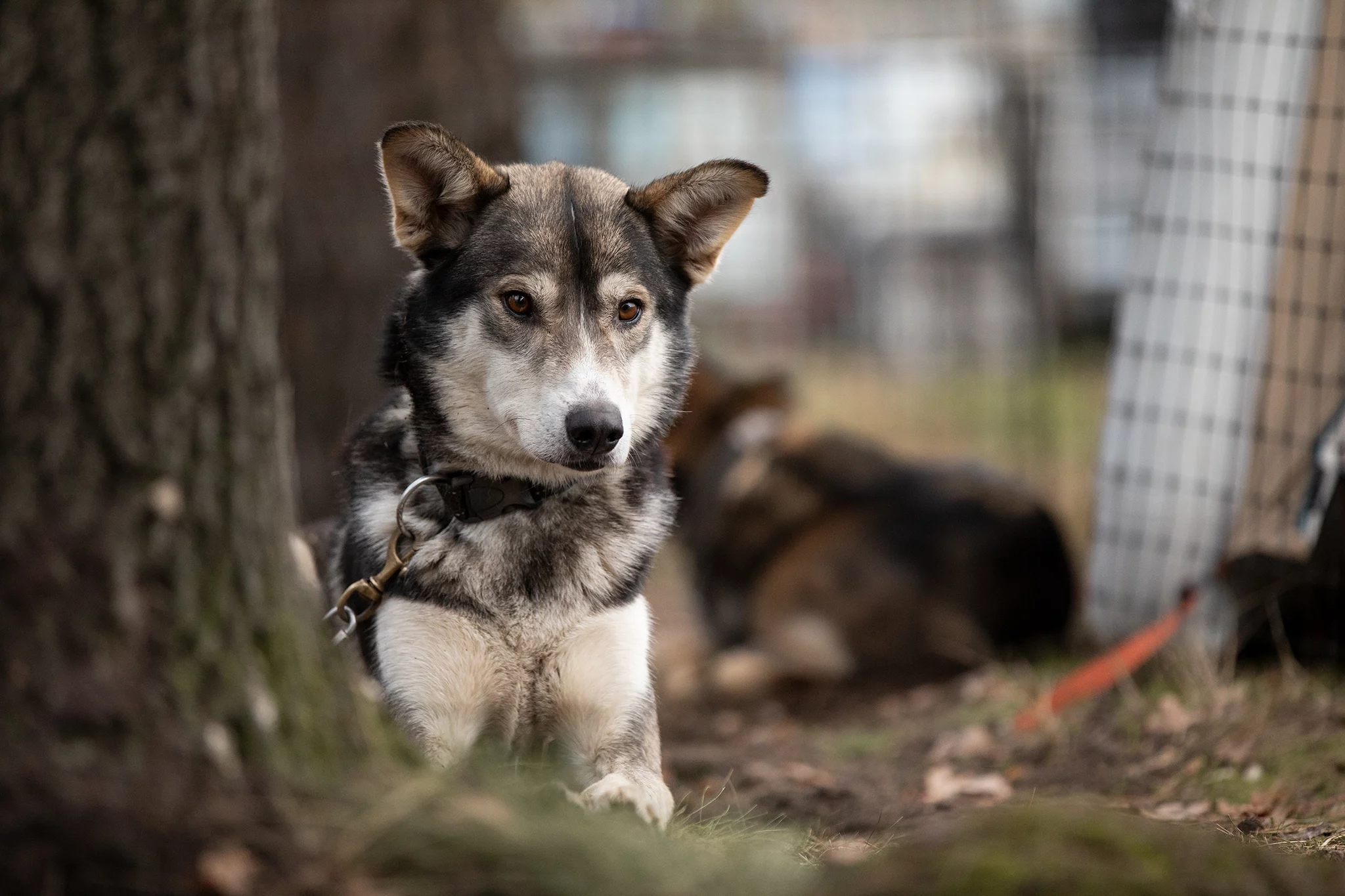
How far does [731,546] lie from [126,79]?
532cm

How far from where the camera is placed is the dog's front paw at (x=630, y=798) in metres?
2.62

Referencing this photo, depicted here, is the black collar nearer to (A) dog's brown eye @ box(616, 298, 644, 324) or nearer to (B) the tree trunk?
(A) dog's brown eye @ box(616, 298, 644, 324)

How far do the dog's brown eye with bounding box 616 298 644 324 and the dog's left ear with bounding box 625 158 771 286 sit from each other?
238 mm

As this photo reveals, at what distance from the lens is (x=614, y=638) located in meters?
3.13

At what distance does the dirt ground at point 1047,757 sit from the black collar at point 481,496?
2.89 ft

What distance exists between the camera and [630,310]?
3.33 m

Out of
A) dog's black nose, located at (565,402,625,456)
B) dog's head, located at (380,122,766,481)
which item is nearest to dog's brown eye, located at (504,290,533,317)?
dog's head, located at (380,122,766,481)

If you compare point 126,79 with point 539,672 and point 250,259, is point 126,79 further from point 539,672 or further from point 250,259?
point 539,672

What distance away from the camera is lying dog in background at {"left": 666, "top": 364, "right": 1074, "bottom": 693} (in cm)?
612

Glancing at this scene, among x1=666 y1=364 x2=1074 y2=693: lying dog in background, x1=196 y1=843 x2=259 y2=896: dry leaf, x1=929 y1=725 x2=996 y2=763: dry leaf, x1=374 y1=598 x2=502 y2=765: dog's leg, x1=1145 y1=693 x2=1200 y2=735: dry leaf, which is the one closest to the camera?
x1=196 y1=843 x2=259 y2=896: dry leaf

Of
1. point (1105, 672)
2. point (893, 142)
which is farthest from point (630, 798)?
point (893, 142)

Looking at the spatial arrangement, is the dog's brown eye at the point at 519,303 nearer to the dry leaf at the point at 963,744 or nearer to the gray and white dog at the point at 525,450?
the gray and white dog at the point at 525,450

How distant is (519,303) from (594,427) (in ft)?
1.44

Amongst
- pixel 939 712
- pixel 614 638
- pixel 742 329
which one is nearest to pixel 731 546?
pixel 939 712
